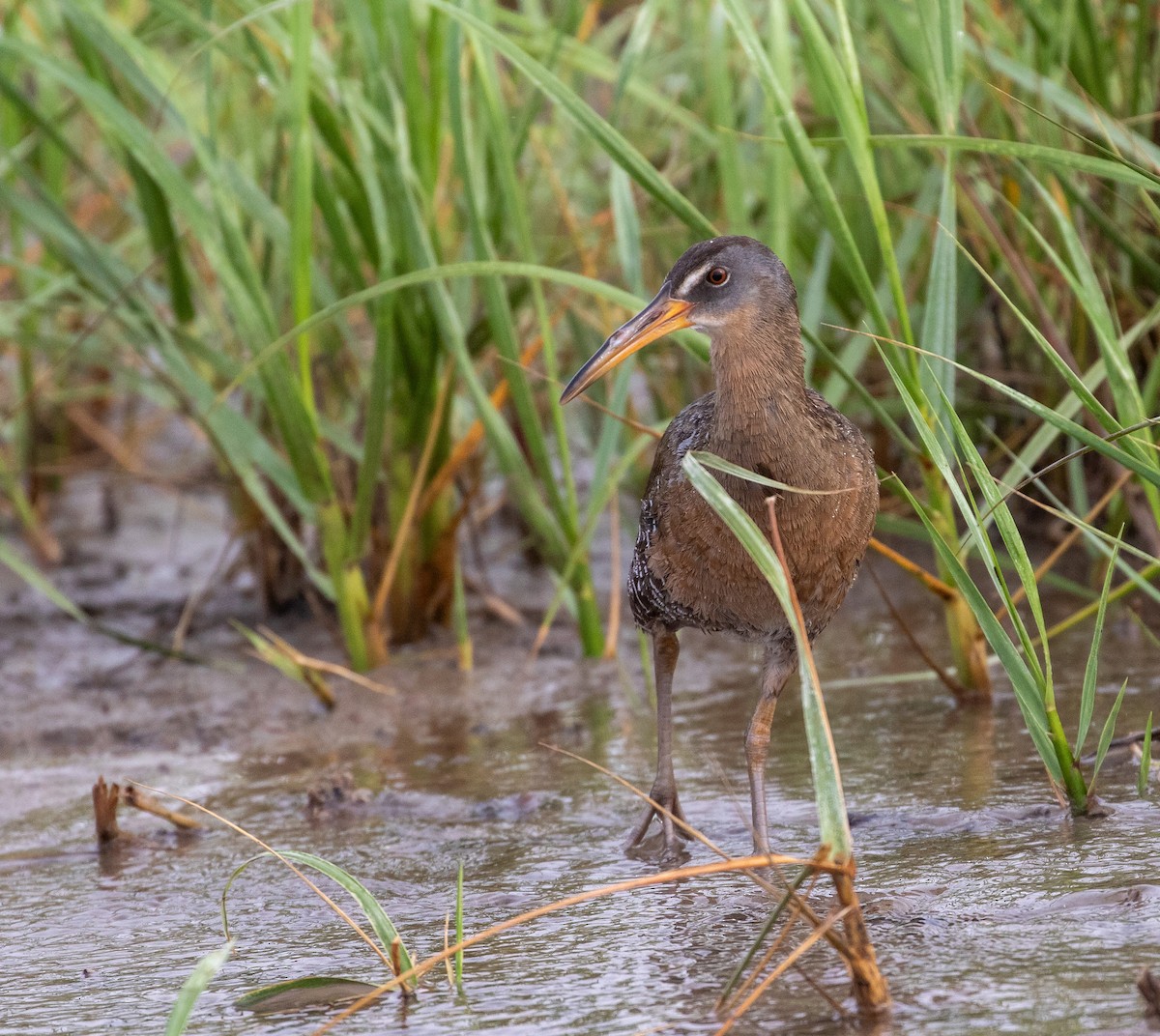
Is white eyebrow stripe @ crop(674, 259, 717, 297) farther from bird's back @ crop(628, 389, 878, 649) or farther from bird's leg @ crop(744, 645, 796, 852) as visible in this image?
bird's leg @ crop(744, 645, 796, 852)

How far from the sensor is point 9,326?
478 cm

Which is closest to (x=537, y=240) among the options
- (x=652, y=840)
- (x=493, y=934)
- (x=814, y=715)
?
(x=652, y=840)

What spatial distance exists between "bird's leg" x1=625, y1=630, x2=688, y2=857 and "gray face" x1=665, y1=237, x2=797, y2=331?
746 mm

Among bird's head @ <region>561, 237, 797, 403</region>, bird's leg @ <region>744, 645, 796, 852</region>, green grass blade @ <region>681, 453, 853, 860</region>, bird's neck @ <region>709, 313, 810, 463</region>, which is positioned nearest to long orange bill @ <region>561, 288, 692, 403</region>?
bird's head @ <region>561, 237, 797, 403</region>

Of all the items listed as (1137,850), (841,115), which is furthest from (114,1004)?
(841,115)

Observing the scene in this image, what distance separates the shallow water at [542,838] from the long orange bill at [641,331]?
2.88 feet

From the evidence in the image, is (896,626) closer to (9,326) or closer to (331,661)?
(331,661)

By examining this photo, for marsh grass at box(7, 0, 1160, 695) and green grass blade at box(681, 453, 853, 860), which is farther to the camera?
marsh grass at box(7, 0, 1160, 695)

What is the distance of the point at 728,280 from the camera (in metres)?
3.00

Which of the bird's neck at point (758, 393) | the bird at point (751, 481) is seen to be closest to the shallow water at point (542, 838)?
the bird at point (751, 481)

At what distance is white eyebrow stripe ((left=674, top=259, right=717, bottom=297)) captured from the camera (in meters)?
3.02

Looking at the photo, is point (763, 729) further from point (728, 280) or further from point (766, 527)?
point (728, 280)

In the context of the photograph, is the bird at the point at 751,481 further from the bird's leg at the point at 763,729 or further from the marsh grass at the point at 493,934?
the marsh grass at the point at 493,934

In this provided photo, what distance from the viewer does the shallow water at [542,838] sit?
220 centimetres
